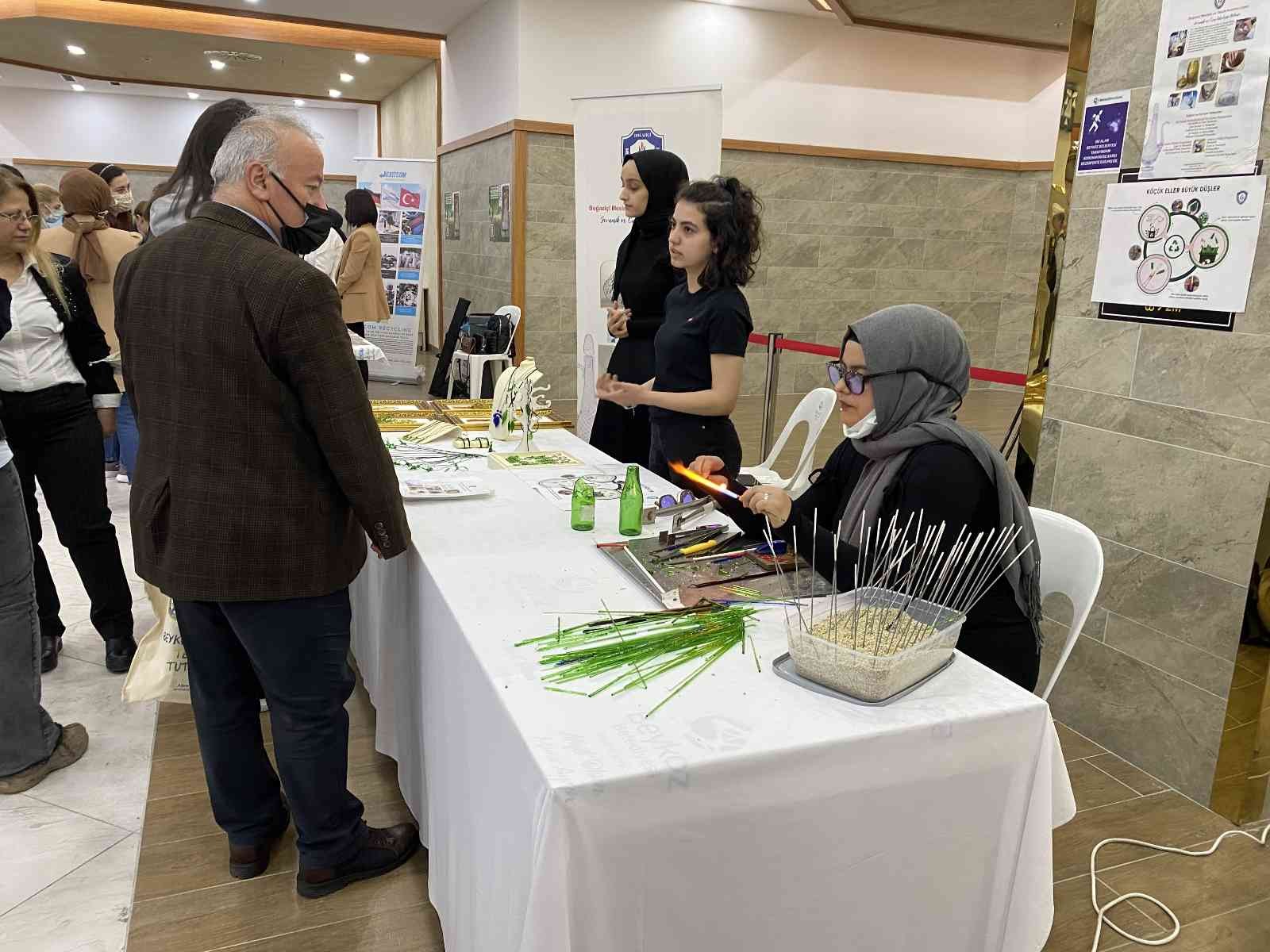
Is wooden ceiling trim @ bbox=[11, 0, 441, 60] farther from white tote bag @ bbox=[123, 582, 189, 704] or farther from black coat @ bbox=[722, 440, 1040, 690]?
black coat @ bbox=[722, 440, 1040, 690]

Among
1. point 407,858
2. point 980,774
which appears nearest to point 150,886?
point 407,858

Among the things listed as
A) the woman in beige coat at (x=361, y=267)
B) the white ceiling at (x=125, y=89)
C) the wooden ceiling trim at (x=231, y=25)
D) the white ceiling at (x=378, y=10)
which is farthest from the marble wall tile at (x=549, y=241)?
the white ceiling at (x=125, y=89)

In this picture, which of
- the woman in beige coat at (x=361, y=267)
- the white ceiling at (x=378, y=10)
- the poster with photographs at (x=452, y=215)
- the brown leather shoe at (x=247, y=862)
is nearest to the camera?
the brown leather shoe at (x=247, y=862)

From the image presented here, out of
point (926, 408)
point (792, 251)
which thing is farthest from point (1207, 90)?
point (792, 251)

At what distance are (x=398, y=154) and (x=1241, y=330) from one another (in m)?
11.8

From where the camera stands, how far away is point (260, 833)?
203 cm

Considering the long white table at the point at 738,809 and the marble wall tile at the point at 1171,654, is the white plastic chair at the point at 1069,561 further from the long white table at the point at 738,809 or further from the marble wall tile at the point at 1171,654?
the marble wall tile at the point at 1171,654

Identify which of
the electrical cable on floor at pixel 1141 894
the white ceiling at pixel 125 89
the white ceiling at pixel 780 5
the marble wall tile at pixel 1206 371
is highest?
the white ceiling at pixel 125 89

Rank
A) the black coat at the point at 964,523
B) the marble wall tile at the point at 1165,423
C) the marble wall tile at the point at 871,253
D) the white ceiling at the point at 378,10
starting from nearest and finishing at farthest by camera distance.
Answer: the black coat at the point at 964,523
the marble wall tile at the point at 1165,423
the white ceiling at the point at 378,10
the marble wall tile at the point at 871,253

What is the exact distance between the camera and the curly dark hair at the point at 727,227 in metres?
2.57

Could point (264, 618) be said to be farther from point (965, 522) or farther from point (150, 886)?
point (965, 522)

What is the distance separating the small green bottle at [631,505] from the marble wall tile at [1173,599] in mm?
1478

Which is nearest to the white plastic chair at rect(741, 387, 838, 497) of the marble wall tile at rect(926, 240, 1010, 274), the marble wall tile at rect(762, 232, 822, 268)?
the marble wall tile at rect(762, 232, 822, 268)

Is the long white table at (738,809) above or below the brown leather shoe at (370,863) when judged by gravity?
above
